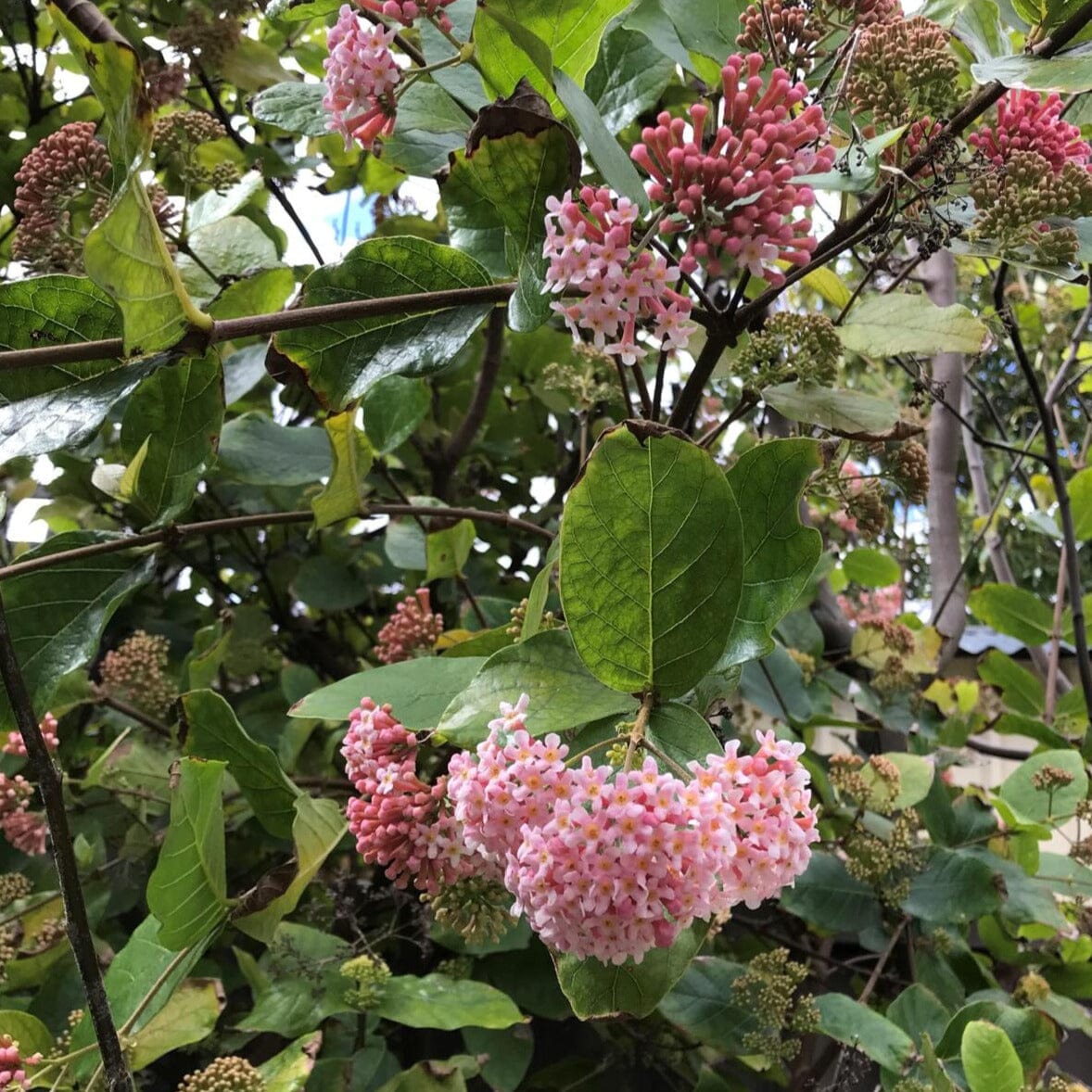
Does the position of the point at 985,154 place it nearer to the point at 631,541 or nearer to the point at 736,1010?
the point at 631,541

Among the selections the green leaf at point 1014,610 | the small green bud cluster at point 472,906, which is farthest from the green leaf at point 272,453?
the green leaf at point 1014,610

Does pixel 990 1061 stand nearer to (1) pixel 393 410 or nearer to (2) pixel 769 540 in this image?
(2) pixel 769 540

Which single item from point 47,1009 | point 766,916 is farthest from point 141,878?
point 766,916

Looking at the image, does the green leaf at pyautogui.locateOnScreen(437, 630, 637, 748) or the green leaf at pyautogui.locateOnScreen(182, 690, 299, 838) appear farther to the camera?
the green leaf at pyautogui.locateOnScreen(182, 690, 299, 838)

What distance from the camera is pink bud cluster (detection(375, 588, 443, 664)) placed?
0.96 meters

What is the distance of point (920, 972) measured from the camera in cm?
113

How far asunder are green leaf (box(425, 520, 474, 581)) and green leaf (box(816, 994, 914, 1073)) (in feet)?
1.83

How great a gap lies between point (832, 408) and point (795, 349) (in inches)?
3.0

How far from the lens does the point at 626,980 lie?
20.7 inches

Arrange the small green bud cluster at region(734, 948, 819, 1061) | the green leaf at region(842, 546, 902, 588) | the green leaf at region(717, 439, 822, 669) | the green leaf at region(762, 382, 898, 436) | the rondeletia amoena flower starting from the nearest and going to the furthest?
the rondeletia amoena flower → the green leaf at region(717, 439, 822, 669) → the green leaf at region(762, 382, 898, 436) → the small green bud cluster at region(734, 948, 819, 1061) → the green leaf at region(842, 546, 902, 588)

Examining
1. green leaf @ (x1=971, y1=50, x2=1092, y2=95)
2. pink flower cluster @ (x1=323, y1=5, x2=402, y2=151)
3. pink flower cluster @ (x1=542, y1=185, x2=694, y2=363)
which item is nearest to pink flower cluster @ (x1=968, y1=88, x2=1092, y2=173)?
green leaf @ (x1=971, y1=50, x2=1092, y2=95)

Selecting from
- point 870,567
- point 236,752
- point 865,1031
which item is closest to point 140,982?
point 236,752

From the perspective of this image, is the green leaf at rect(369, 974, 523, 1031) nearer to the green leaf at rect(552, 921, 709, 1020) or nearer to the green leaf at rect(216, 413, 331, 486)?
the green leaf at rect(552, 921, 709, 1020)

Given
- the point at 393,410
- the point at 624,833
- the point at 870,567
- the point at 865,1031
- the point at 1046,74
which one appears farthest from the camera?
the point at 870,567
